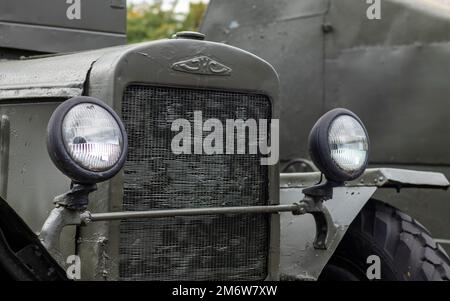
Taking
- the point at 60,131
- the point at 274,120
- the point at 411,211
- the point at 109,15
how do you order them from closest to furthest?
the point at 60,131 < the point at 274,120 < the point at 109,15 < the point at 411,211

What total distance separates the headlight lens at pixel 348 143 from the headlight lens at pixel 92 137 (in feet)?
3.30

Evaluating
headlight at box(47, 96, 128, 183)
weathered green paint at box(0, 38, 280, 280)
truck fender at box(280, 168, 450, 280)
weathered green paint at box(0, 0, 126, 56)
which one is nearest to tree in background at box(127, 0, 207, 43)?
weathered green paint at box(0, 0, 126, 56)

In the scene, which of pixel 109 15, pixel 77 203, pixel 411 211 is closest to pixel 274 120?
pixel 77 203

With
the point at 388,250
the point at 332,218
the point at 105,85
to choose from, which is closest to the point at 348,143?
the point at 332,218

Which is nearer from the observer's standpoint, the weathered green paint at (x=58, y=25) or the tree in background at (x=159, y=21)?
the weathered green paint at (x=58, y=25)

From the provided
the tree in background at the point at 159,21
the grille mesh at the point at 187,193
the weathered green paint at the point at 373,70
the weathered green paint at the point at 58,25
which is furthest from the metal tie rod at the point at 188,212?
the tree in background at the point at 159,21

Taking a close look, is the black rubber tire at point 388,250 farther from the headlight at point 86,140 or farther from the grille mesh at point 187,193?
the headlight at point 86,140

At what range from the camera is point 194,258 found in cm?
345

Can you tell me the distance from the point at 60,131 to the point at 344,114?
1.28m

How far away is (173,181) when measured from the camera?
11.0ft

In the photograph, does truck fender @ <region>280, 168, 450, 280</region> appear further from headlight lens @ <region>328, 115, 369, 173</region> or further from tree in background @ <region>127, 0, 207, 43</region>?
tree in background @ <region>127, 0, 207, 43</region>

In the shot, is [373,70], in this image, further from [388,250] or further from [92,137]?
[92,137]

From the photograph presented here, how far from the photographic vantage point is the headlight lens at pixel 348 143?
3467mm
